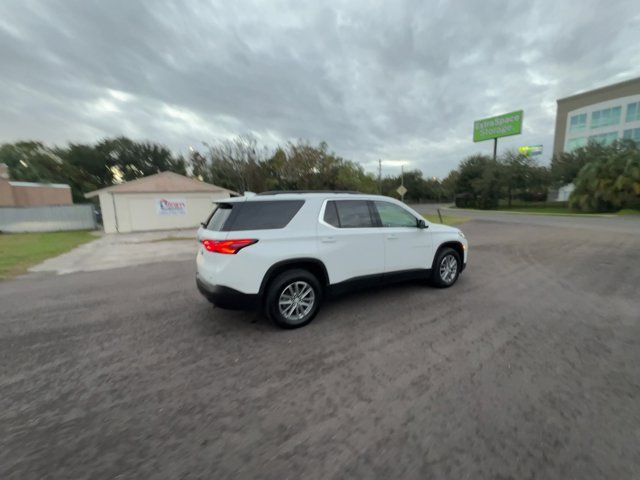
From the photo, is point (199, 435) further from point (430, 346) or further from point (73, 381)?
point (430, 346)

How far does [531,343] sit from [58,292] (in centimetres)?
821

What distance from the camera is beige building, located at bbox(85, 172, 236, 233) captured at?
62.5 feet

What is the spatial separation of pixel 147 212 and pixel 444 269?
826 inches

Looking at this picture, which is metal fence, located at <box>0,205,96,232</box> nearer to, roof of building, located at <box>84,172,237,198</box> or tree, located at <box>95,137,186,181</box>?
roof of building, located at <box>84,172,237,198</box>

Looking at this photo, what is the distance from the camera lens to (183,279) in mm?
6465

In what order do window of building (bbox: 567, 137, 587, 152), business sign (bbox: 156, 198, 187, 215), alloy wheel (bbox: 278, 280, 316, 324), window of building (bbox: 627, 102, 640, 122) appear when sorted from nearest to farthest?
alloy wheel (bbox: 278, 280, 316, 324) < business sign (bbox: 156, 198, 187, 215) < window of building (bbox: 627, 102, 640, 122) < window of building (bbox: 567, 137, 587, 152)

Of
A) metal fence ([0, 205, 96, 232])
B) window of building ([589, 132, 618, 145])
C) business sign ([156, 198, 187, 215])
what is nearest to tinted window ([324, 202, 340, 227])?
business sign ([156, 198, 187, 215])

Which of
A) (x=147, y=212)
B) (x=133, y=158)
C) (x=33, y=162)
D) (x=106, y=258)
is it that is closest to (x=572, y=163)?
(x=147, y=212)

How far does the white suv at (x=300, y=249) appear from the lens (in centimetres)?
342

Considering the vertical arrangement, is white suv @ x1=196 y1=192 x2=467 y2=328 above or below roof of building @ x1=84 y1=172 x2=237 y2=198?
below

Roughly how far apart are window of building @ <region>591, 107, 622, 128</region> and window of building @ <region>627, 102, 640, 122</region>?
996 millimetres

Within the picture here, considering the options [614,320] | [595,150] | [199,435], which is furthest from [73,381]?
[595,150]

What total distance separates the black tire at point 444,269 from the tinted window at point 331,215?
7.29 feet

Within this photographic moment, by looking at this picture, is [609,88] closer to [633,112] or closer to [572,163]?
[633,112]
